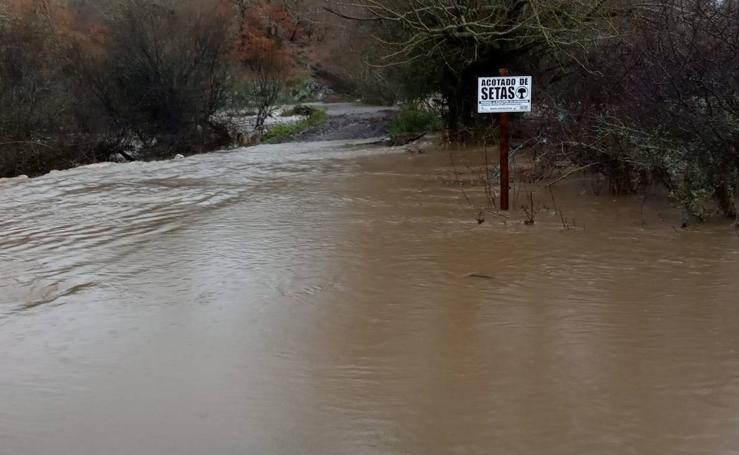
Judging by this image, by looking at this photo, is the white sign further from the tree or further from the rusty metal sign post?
the tree

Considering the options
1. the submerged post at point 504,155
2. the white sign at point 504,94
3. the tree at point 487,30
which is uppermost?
the tree at point 487,30

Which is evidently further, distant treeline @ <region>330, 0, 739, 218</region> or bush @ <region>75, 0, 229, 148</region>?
bush @ <region>75, 0, 229, 148</region>

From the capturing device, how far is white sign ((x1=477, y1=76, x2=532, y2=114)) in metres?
8.80

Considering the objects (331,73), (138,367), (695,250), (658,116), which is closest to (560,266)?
(695,250)

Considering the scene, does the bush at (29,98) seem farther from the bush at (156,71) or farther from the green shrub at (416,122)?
the green shrub at (416,122)

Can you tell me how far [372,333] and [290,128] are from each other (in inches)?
1098

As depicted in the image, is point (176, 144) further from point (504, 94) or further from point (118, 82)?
point (504, 94)

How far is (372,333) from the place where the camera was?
17.4 feet

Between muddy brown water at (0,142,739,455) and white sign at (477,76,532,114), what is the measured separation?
1417mm

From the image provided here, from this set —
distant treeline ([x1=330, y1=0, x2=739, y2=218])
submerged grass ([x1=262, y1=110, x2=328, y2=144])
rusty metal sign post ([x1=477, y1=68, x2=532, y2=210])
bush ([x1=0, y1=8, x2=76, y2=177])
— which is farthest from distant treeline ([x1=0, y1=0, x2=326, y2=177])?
rusty metal sign post ([x1=477, y1=68, x2=532, y2=210])

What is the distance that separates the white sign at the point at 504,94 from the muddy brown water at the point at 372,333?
55.8 inches

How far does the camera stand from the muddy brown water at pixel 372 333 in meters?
3.86

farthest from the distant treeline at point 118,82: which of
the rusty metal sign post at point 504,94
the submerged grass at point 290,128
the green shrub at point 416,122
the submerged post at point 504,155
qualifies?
the rusty metal sign post at point 504,94

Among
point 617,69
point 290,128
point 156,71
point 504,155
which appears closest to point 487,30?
point 617,69
